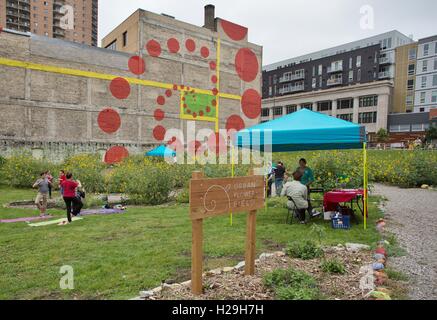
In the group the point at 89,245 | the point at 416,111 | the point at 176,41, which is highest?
the point at 176,41

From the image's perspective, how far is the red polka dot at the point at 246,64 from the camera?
155 feet

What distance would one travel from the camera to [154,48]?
3897 centimetres

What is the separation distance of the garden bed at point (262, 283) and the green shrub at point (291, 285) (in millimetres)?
88

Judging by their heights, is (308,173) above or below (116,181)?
above

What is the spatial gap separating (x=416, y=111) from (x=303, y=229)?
70.0m

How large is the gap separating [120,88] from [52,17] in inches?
3226

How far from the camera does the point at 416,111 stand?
213 feet

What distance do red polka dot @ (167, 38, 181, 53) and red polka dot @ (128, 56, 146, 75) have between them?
464 cm

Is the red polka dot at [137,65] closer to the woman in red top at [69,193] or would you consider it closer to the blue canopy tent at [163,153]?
the blue canopy tent at [163,153]

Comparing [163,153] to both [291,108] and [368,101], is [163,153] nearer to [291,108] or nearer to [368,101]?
[368,101]

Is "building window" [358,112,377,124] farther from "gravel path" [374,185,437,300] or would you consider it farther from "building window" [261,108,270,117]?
"gravel path" [374,185,437,300]
